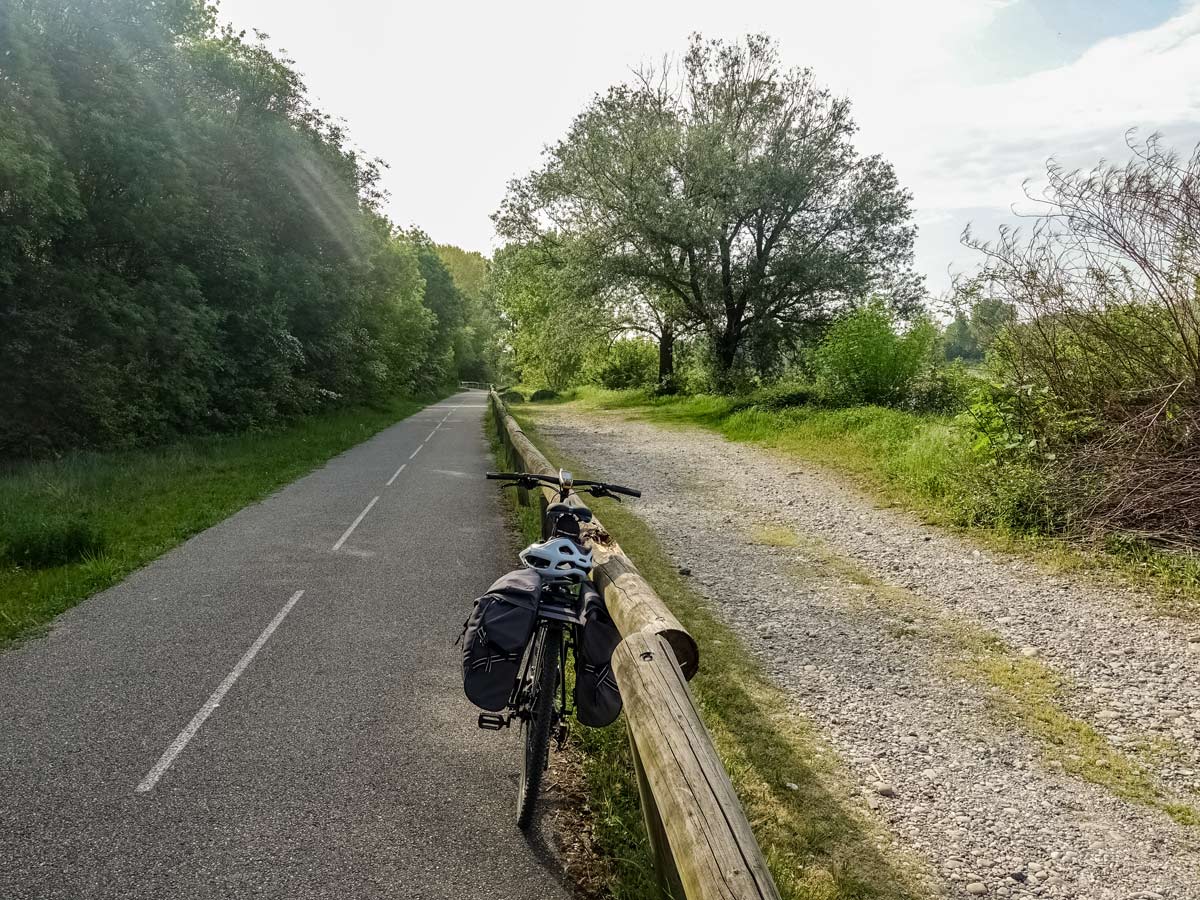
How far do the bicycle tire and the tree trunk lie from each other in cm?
2925

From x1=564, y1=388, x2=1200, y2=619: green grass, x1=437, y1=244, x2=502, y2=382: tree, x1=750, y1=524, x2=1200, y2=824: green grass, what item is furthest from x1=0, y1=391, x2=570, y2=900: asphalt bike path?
x1=437, y1=244, x2=502, y2=382: tree

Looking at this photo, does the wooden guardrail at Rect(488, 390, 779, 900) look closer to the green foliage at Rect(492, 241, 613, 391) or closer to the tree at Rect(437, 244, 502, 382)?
the green foliage at Rect(492, 241, 613, 391)

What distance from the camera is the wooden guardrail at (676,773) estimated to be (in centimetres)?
198

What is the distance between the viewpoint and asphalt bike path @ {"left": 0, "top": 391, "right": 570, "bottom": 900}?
10.3ft

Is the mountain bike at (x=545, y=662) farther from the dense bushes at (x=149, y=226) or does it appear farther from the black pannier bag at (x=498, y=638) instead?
Result: the dense bushes at (x=149, y=226)

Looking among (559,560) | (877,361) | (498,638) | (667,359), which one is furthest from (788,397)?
(498,638)

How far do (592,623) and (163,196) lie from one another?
55.2 ft

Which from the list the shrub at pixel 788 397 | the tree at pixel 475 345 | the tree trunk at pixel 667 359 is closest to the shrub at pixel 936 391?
the shrub at pixel 788 397

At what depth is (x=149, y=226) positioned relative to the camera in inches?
613

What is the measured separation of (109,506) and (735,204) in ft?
64.6

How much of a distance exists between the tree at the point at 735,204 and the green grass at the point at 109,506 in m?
14.0

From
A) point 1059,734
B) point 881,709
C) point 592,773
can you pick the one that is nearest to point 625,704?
point 592,773

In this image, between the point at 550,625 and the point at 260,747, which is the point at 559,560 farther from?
the point at 260,747

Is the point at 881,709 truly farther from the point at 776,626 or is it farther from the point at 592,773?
the point at 592,773
